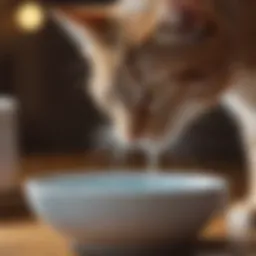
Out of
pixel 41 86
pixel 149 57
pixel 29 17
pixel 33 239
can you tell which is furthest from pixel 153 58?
pixel 29 17

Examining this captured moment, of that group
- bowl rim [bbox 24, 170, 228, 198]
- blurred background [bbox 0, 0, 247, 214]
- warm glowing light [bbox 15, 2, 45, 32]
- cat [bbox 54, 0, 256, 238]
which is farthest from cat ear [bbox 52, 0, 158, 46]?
warm glowing light [bbox 15, 2, 45, 32]

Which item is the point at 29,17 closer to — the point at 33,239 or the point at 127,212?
the point at 33,239

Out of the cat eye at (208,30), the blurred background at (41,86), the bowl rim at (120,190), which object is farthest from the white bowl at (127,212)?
the blurred background at (41,86)

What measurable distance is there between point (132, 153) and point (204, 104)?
1160 mm

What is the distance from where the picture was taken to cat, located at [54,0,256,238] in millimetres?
898

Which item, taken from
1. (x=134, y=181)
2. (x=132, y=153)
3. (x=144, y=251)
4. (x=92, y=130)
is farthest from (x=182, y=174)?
(x=92, y=130)

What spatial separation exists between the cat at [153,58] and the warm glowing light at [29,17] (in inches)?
78.2

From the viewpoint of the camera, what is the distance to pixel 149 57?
90 centimetres

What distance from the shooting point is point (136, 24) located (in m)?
0.91

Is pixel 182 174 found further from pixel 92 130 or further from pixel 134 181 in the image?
pixel 92 130

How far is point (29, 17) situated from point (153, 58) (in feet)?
6.91

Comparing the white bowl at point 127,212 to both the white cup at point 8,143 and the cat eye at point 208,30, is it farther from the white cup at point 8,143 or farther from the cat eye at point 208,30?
the white cup at point 8,143

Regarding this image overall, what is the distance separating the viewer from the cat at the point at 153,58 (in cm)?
90

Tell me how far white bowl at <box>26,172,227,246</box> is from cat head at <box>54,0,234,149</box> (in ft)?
0.28
